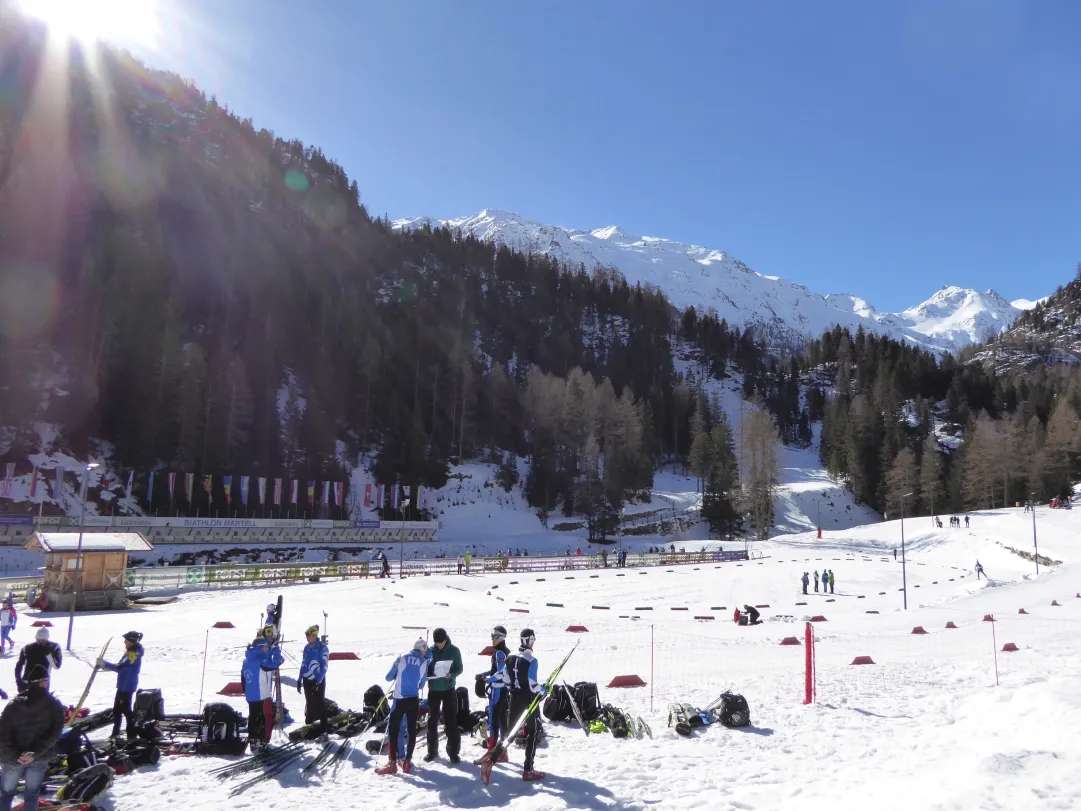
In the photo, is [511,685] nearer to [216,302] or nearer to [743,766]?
[743,766]

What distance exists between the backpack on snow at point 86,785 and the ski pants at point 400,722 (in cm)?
292

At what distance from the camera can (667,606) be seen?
29.5 meters

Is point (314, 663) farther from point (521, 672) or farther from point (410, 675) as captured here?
point (521, 672)

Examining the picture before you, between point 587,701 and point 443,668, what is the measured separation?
10.8 feet

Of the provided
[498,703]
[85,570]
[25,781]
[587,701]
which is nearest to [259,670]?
[25,781]

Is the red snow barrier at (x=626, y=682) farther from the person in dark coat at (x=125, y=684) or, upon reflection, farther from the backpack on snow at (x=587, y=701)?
the person in dark coat at (x=125, y=684)

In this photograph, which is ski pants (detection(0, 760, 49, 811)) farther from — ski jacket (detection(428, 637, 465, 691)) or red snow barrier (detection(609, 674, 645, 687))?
red snow barrier (detection(609, 674, 645, 687))

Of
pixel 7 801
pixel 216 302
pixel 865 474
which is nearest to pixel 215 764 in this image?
pixel 7 801

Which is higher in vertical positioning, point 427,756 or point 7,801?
point 7,801

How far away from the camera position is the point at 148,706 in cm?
913

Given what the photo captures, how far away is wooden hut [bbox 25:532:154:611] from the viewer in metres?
25.1

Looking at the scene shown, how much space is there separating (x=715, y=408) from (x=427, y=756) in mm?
104793

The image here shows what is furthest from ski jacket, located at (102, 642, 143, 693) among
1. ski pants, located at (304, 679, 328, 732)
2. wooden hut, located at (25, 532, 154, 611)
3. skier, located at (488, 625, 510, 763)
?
wooden hut, located at (25, 532, 154, 611)

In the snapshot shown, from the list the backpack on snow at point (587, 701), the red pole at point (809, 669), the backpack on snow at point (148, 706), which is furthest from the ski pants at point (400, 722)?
the red pole at point (809, 669)
